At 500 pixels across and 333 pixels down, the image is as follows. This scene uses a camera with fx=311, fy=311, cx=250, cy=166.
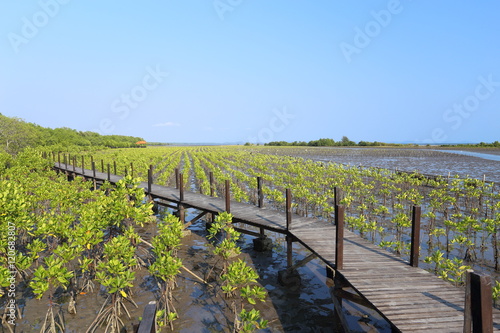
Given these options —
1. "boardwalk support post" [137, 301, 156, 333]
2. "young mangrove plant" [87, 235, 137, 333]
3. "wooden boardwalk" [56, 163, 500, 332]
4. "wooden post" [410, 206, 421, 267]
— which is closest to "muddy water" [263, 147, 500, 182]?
"wooden boardwalk" [56, 163, 500, 332]

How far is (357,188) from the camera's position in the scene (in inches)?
887

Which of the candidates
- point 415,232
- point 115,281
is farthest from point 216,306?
point 415,232

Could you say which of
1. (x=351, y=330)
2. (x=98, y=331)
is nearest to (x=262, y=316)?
(x=351, y=330)

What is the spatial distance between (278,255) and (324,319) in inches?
159

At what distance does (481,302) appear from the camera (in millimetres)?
3152

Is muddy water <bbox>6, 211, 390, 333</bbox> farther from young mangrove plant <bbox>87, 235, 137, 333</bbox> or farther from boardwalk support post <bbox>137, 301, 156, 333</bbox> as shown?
boardwalk support post <bbox>137, 301, 156, 333</bbox>

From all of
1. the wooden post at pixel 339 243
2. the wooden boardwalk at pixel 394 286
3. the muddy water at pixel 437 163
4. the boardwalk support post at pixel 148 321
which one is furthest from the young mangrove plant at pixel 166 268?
the muddy water at pixel 437 163

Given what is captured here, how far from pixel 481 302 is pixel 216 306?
A: 5964 mm

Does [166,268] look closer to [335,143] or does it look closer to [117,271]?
[117,271]

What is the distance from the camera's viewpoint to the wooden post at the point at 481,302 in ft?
10.2

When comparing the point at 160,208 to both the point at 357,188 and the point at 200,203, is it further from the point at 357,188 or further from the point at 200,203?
the point at 357,188

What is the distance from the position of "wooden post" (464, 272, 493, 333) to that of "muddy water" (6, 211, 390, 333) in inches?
157

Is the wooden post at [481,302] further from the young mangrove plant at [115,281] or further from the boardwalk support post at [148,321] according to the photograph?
the young mangrove plant at [115,281]

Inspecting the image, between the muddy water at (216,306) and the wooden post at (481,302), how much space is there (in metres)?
3.99
